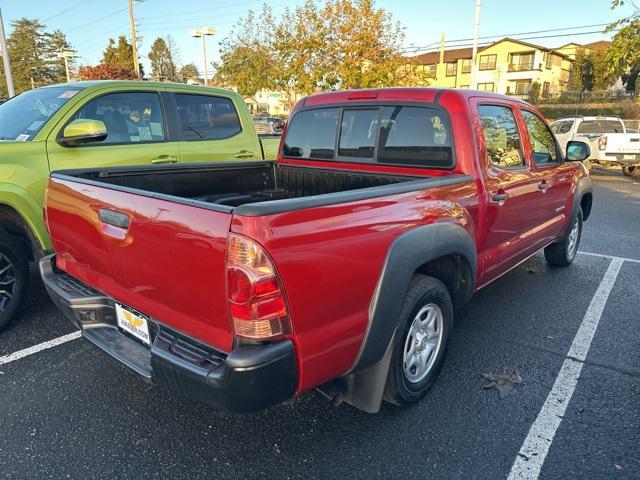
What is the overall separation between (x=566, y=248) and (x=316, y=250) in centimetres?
443

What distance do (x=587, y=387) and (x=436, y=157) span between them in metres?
1.81

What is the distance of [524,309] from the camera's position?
14.1 feet

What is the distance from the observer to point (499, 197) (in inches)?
131

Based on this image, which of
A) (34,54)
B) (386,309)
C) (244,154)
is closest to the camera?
(386,309)

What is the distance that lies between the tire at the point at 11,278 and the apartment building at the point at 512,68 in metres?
49.8

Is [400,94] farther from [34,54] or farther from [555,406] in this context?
[34,54]

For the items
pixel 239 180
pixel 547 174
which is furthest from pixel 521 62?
pixel 239 180

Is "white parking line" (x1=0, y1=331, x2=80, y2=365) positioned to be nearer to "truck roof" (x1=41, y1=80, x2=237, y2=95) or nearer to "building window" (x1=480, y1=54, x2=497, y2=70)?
"truck roof" (x1=41, y1=80, x2=237, y2=95)

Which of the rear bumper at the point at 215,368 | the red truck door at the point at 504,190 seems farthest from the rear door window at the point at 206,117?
the rear bumper at the point at 215,368

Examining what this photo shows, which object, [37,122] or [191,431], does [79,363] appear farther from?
[37,122]

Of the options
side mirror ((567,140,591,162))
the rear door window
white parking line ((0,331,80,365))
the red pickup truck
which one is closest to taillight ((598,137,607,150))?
side mirror ((567,140,591,162))

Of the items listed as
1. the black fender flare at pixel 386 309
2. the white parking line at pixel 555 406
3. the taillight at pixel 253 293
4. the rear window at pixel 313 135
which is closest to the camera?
the taillight at pixel 253 293

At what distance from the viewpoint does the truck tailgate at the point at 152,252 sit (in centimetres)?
189

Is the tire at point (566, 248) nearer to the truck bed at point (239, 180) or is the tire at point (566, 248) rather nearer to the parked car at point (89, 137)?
the truck bed at point (239, 180)
